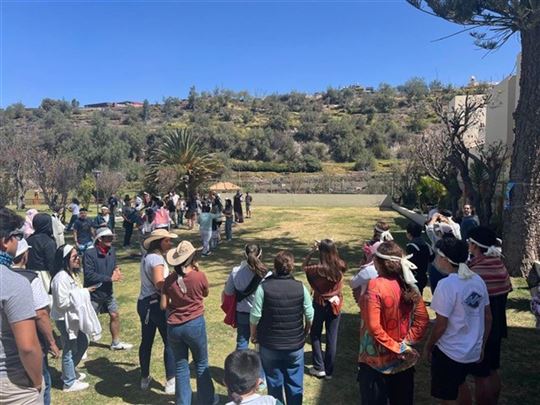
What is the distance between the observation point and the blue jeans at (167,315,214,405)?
12.9 feet

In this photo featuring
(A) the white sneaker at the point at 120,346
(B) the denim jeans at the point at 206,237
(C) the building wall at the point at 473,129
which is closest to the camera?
(A) the white sneaker at the point at 120,346

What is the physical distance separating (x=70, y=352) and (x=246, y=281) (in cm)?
206

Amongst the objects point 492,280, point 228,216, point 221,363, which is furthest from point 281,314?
point 228,216

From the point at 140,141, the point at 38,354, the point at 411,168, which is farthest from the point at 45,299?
the point at 140,141

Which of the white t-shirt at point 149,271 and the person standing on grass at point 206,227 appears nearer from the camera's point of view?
the white t-shirt at point 149,271

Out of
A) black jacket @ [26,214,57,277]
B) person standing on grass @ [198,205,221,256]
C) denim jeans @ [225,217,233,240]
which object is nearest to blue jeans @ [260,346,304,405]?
black jacket @ [26,214,57,277]

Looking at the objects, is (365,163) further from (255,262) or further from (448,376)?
(448,376)

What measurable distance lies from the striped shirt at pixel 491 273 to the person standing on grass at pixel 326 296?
4.18 ft

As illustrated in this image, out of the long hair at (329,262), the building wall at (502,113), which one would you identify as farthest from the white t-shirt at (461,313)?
the building wall at (502,113)

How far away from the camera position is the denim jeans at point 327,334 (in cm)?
480

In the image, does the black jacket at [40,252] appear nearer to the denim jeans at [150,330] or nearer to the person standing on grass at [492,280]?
the denim jeans at [150,330]

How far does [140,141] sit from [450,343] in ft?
190

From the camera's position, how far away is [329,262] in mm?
4551

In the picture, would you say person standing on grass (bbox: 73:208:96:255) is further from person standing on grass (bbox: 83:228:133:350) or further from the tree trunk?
the tree trunk
